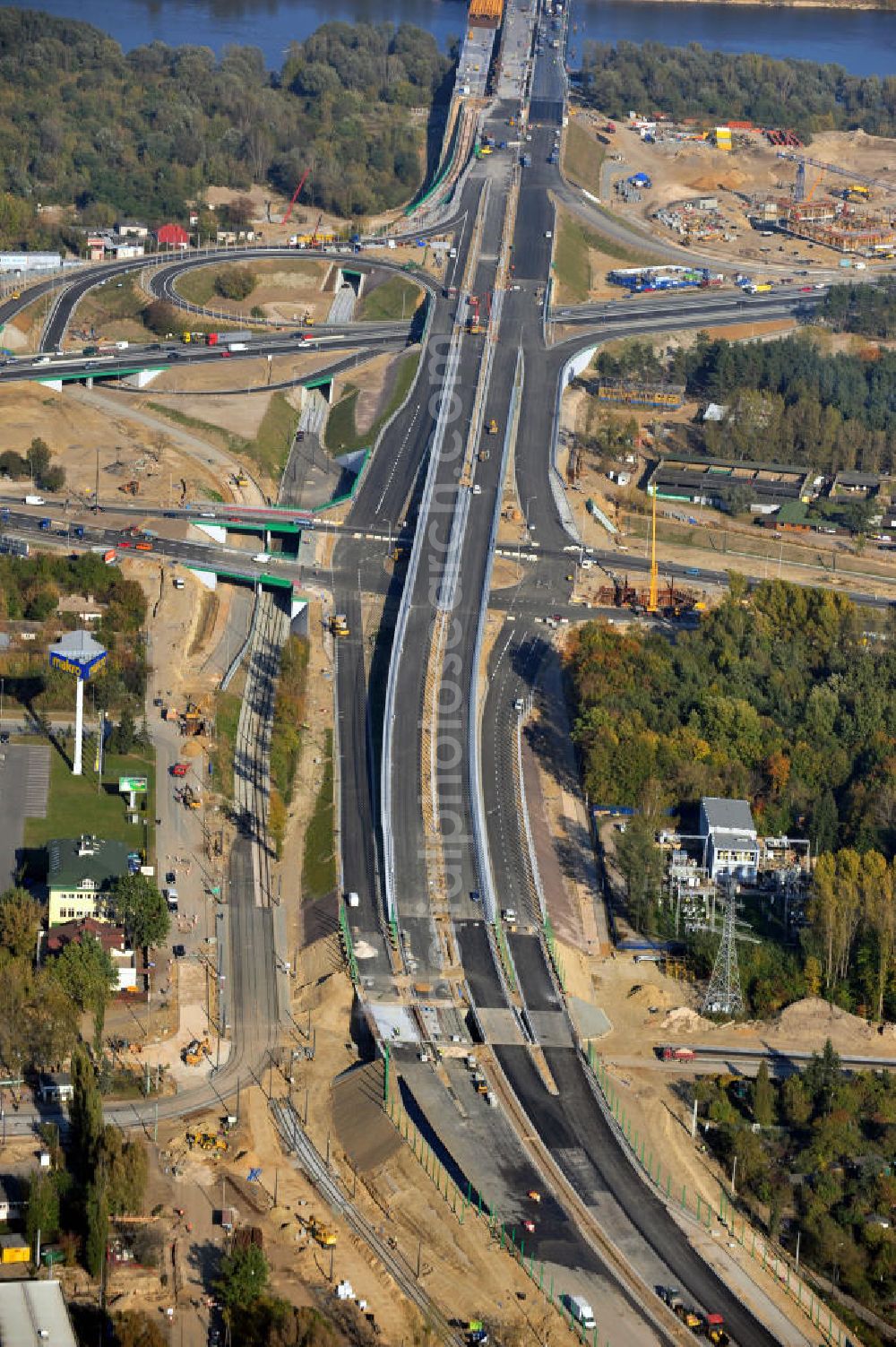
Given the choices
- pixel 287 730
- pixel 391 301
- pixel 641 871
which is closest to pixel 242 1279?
pixel 641 871

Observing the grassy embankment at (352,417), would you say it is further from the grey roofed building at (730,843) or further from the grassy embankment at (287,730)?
the grey roofed building at (730,843)

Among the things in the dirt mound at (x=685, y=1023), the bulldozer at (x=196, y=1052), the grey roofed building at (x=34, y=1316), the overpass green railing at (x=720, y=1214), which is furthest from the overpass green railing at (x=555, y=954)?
the grey roofed building at (x=34, y=1316)

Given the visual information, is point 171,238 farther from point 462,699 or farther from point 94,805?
point 94,805

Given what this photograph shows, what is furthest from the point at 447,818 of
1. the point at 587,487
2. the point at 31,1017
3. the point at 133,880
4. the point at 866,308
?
the point at 866,308

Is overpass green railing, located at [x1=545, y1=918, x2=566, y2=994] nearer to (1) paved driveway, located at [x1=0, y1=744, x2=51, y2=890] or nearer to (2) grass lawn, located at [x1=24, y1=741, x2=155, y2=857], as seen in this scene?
(2) grass lawn, located at [x1=24, y1=741, x2=155, y2=857]

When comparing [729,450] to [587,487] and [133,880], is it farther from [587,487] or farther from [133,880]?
[133,880]
